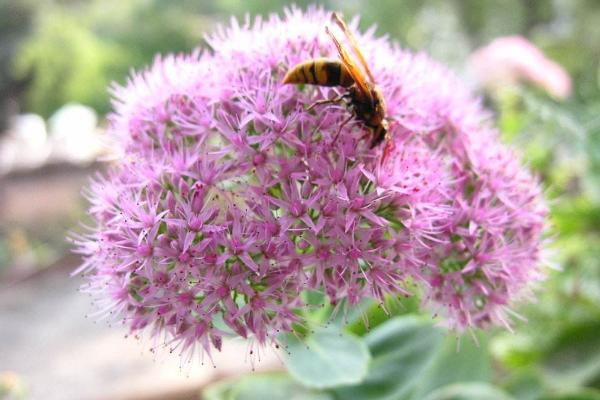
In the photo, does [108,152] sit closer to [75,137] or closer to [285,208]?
[285,208]

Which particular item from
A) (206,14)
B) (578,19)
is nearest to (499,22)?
(578,19)

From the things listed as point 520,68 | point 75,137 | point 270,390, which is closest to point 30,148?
point 75,137

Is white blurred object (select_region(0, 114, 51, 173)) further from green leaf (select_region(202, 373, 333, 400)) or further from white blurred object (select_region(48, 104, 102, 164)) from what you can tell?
green leaf (select_region(202, 373, 333, 400))

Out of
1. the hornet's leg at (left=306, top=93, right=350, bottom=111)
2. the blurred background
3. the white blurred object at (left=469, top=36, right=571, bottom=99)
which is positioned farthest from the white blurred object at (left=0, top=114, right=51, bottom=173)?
the hornet's leg at (left=306, top=93, right=350, bottom=111)

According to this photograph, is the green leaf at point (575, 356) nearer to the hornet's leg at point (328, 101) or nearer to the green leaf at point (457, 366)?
the green leaf at point (457, 366)

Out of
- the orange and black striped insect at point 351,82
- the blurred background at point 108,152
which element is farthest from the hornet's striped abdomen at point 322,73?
the blurred background at point 108,152
